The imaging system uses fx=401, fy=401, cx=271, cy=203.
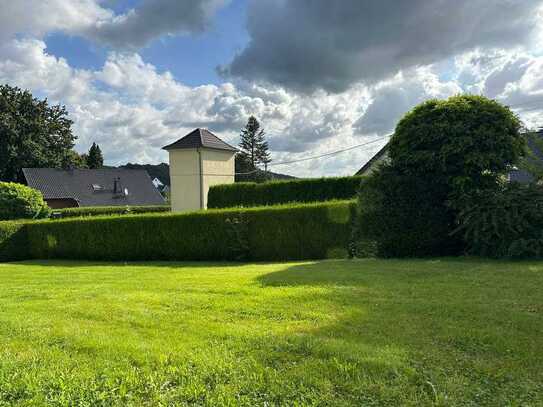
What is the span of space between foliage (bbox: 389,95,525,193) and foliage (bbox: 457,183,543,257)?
66 cm

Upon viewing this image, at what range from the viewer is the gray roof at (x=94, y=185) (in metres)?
38.2

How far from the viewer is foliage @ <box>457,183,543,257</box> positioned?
25.7 ft

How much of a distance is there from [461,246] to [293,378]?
7887 millimetres

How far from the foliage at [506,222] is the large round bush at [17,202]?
18.6 meters

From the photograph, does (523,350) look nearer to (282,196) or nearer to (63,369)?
(63,369)

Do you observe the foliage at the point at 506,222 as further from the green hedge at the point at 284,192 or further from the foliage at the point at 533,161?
the green hedge at the point at 284,192

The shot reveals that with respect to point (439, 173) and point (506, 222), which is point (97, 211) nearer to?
point (439, 173)

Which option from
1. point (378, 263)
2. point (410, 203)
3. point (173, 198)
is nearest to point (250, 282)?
point (378, 263)

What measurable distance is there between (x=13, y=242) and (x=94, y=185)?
26.5 metres

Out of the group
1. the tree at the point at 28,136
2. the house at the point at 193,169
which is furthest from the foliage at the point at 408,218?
the tree at the point at 28,136

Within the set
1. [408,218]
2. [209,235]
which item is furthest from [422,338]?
[209,235]

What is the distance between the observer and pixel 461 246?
953 centimetres

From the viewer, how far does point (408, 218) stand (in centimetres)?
937

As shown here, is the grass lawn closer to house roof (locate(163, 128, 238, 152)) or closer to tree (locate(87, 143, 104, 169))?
house roof (locate(163, 128, 238, 152))
